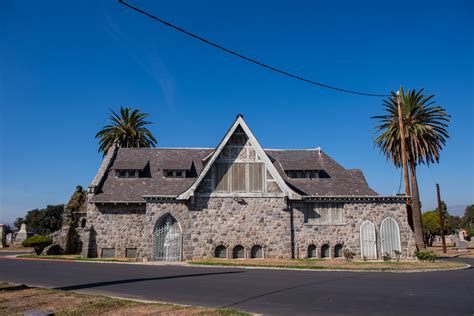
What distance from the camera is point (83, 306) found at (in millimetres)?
8961

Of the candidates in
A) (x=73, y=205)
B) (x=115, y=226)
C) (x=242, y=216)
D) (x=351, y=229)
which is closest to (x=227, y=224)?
(x=242, y=216)

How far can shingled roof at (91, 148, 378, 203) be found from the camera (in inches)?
1104

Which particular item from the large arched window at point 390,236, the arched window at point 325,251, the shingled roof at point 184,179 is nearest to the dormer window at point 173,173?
the shingled roof at point 184,179

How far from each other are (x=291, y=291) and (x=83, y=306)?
6.34 m

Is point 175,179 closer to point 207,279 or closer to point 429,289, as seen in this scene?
point 207,279

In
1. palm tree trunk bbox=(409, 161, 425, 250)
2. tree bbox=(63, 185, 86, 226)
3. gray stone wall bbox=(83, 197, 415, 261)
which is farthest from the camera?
palm tree trunk bbox=(409, 161, 425, 250)

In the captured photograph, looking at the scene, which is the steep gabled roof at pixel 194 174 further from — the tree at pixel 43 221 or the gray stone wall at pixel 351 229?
the tree at pixel 43 221

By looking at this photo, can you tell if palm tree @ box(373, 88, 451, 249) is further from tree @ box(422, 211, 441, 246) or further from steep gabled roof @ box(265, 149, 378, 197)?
tree @ box(422, 211, 441, 246)

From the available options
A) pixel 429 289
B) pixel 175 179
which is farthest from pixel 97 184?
pixel 429 289

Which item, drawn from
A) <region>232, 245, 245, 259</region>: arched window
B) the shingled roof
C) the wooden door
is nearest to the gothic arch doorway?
the shingled roof

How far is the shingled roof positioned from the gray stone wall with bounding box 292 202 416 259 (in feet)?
4.02

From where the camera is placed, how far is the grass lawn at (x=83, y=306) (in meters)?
8.36

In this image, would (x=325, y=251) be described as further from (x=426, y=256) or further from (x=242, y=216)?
(x=242, y=216)

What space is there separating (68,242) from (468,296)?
30.0 meters
